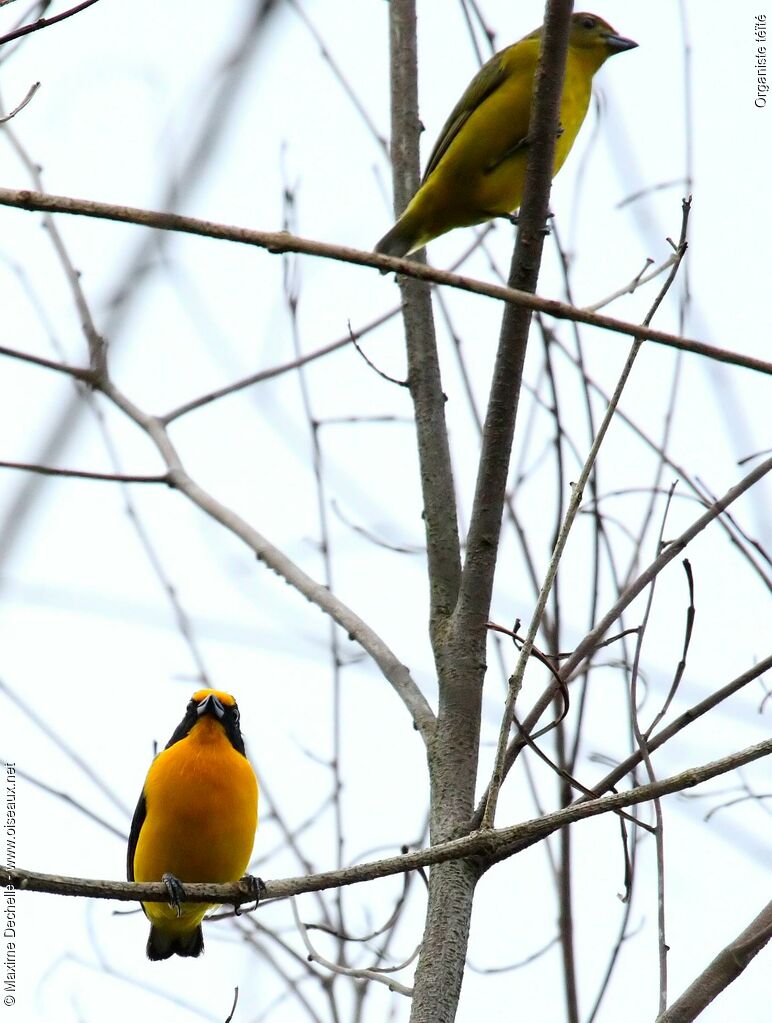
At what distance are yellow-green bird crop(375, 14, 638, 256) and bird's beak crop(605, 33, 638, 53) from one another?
0.63 m

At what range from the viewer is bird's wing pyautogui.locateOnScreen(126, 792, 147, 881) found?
16.2 ft

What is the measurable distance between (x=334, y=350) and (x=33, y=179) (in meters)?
1.11

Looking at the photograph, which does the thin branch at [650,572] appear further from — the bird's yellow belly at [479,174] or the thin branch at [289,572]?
the bird's yellow belly at [479,174]

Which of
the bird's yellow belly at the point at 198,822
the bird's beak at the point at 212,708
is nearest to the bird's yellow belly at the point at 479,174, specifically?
the bird's beak at the point at 212,708

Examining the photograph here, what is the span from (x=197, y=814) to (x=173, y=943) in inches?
39.2

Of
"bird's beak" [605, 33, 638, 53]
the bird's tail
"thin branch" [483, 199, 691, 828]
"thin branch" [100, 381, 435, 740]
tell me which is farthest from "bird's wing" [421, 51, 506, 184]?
the bird's tail

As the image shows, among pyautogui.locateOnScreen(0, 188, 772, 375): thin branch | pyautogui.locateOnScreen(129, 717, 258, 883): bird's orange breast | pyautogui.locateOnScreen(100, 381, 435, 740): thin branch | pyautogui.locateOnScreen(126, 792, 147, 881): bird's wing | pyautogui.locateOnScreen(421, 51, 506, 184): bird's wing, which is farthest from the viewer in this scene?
pyautogui.locateOnScreen(126, 792, 147, 881): bird's wing

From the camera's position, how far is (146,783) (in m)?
5.02

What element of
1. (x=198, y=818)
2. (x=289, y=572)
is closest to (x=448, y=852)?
(x=289, y=572)

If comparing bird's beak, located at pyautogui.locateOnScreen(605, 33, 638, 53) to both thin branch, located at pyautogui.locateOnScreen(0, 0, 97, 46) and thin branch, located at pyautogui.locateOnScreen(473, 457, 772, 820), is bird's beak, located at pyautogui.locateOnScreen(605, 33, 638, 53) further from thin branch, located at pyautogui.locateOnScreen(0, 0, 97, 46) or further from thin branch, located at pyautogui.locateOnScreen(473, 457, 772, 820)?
thin branch, located at pyautogui.locateOnScreen(0, 0, 97, 46)

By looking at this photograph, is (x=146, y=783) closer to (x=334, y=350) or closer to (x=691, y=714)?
(x=334, y=350)

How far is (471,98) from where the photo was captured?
447cm

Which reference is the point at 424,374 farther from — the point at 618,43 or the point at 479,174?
the point at 618,43

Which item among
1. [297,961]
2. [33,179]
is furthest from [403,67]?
[297,961]
